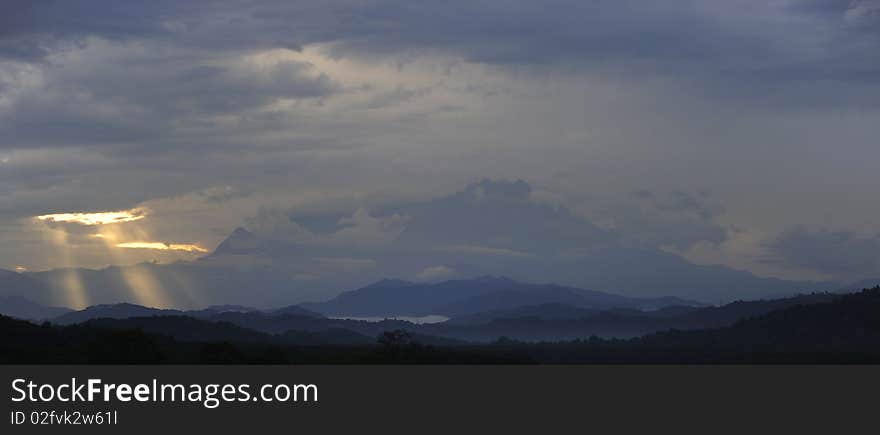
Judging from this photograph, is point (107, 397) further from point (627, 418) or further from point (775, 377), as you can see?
point (775, 377)

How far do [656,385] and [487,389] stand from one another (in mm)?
28278

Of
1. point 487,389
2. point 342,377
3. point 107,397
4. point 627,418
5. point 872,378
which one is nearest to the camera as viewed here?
point 107,397

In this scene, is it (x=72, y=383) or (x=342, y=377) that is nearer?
(x=72, y=383)

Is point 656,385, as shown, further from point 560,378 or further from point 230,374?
point 230,374

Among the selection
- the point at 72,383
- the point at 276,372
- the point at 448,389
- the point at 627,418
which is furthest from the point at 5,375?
the point at 627,418

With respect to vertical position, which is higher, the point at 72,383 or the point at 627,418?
the point at 72,383

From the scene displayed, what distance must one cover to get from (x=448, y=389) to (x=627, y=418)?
99.9 ft

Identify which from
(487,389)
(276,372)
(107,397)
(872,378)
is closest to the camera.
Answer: (107,397)

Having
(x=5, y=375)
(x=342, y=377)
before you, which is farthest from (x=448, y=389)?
(x=5, y=375)

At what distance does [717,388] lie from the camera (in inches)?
7062

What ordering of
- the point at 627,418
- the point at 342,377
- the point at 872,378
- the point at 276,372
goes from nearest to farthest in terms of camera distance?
the point at 276,372 < the point at 627,418 < the point at 342,377 < the point at 872,378

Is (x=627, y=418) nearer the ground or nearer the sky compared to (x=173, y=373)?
nearer the ground

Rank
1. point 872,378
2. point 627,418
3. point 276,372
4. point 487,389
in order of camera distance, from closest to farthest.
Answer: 1. point 276,372
2. point 627,418
3. point 872,378
4. point 487,389

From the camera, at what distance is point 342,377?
506 ft
